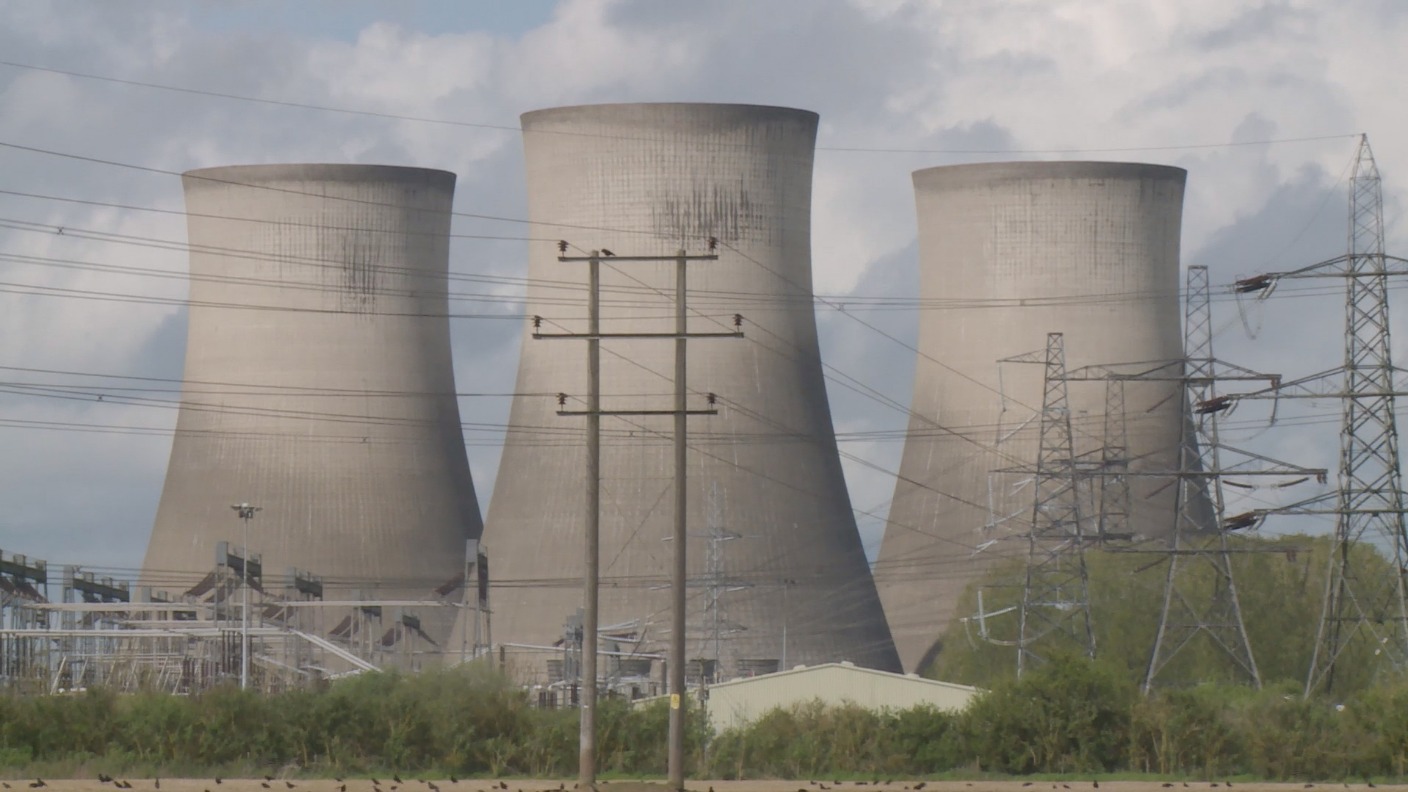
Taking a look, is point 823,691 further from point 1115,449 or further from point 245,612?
point 1115,449

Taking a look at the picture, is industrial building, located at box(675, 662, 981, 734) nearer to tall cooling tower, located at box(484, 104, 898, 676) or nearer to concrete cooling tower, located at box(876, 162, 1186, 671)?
tall cooling tower, located at box(484, 104, 898, 676)

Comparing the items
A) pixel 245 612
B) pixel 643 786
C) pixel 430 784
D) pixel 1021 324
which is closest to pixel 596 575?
pixel 643 786

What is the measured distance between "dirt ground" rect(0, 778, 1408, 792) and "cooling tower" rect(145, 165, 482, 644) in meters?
13.9

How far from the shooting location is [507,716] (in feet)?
73.9

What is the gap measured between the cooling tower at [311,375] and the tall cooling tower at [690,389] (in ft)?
8.36

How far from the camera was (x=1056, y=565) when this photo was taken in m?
34.1

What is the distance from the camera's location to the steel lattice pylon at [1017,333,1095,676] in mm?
28781

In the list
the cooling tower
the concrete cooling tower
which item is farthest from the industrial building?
the cooling tower

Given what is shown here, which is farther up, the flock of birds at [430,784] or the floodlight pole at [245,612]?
the floodlight pole at [245,612]

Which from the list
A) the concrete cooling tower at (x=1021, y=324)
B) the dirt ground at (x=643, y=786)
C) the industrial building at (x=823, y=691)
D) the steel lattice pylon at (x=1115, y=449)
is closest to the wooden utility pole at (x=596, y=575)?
the dirt ground at (x=643, y=786)

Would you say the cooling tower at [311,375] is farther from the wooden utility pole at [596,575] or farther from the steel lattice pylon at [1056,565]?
the wooden utility pole at [596,575]

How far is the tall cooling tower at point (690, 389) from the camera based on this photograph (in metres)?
31.2

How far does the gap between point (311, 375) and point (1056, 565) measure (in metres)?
10.1

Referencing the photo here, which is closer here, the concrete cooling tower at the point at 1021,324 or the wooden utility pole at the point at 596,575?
the wooden utility pole at the point at 596,575
